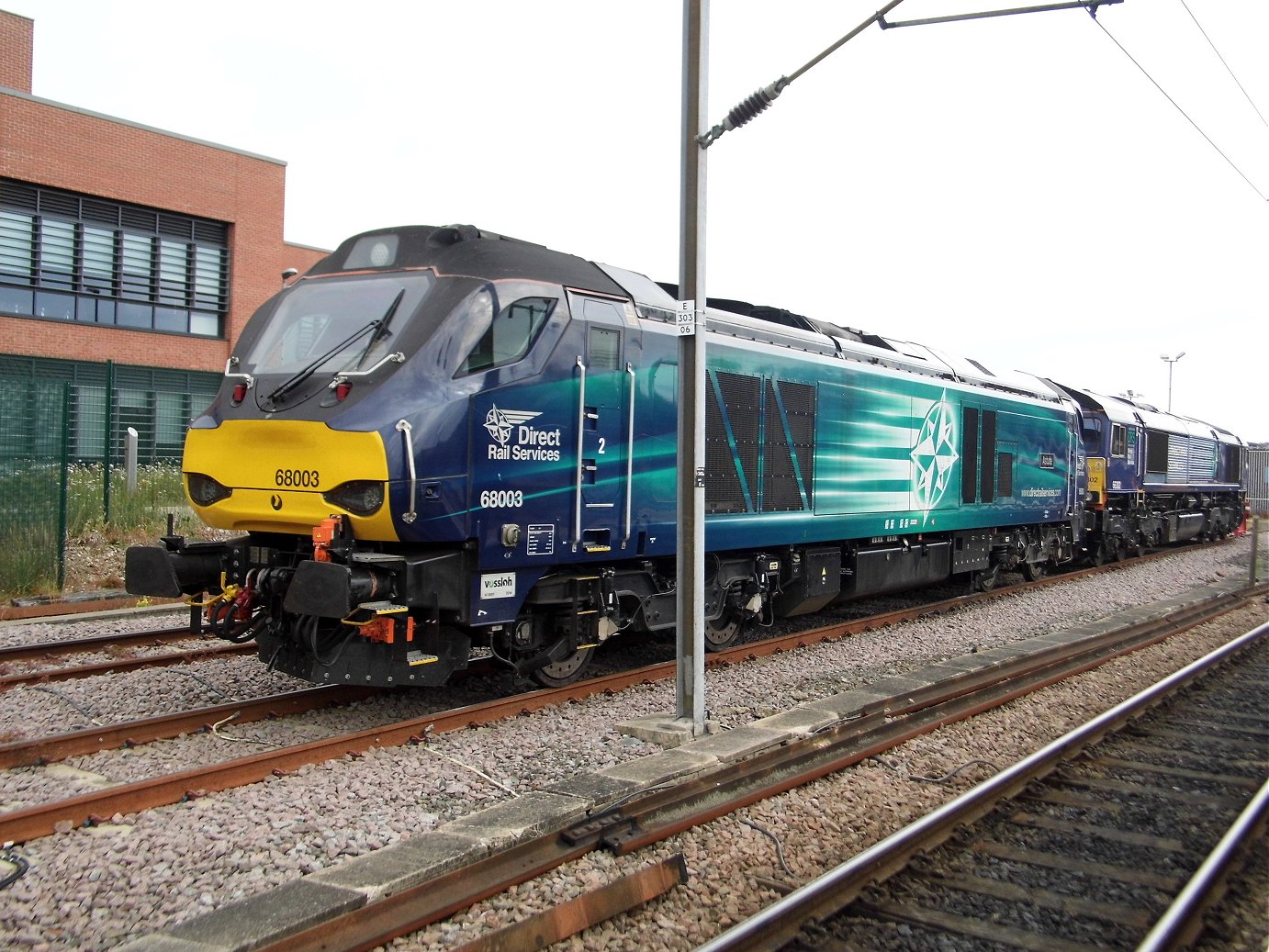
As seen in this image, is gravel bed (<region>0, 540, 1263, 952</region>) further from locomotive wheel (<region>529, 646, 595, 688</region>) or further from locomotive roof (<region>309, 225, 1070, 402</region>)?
locomotive roof (<region>309, 225, 1070, 402</region>)

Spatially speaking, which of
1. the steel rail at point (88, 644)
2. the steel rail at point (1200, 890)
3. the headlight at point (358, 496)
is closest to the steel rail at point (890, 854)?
the steel rail at point (1200, 890)

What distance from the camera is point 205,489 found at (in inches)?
291

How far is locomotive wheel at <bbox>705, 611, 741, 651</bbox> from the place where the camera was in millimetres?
10164

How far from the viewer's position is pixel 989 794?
227 inches

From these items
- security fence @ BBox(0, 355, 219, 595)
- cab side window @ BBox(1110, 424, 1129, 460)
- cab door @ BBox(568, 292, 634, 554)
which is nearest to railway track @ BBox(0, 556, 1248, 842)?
cab door @ BBox(568, 292, 634, 554)

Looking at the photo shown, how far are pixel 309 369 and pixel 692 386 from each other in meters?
2.72

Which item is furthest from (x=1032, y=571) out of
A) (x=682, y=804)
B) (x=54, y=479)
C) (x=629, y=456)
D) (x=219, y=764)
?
(x=54, y=479)

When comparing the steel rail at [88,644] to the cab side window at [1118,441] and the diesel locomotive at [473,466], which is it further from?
the cab side window at [1118,441]

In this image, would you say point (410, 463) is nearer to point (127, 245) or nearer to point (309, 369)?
point (309, 369)

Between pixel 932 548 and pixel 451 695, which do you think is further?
pixel 932 548

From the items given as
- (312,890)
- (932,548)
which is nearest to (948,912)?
(312,890)

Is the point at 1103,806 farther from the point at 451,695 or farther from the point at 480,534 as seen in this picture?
the point at 451,695

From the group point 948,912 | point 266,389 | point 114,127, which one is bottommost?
point 948,912

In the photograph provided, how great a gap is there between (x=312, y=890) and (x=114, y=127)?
2448cm
